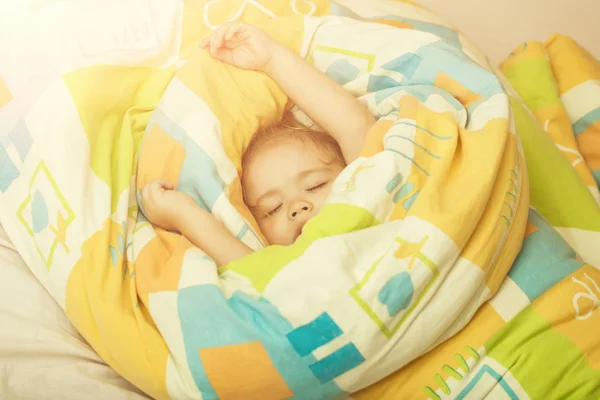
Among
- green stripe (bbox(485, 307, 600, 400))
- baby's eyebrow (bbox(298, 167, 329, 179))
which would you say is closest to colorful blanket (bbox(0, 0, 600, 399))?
green stripe (bbox(485, 307, 600, 400))

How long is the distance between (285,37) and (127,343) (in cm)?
64

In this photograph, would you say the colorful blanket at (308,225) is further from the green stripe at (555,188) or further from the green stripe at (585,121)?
the green stripe at (585,121)

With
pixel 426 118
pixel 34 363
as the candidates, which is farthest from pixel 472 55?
pixel 34 363

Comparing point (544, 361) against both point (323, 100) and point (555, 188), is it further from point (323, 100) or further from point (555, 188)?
point (323, 100)

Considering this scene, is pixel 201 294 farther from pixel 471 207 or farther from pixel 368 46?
pixel 368 46

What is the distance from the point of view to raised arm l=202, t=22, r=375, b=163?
0.98 m

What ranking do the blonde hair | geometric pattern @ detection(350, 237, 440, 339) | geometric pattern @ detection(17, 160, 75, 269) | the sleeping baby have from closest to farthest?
geometric pattern @ detection(350, 237, 440, 339) < geometric pattern @ detection(17, 160, 75, 269) < the sleeping baby < the blonde hair

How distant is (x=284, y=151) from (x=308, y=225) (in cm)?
29

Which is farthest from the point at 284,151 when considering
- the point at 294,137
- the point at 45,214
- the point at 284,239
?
the point at 45,214

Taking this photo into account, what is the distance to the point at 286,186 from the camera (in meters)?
0.96

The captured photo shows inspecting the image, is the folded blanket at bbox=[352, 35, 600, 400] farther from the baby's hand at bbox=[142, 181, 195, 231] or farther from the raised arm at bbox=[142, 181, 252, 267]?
the baby's hand at bbox=[142, 181, 195, 231]

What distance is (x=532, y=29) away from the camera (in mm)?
1491

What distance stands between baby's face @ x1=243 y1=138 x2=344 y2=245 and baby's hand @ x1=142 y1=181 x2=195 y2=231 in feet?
0.48

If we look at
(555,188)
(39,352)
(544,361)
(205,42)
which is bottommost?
(39,352)
